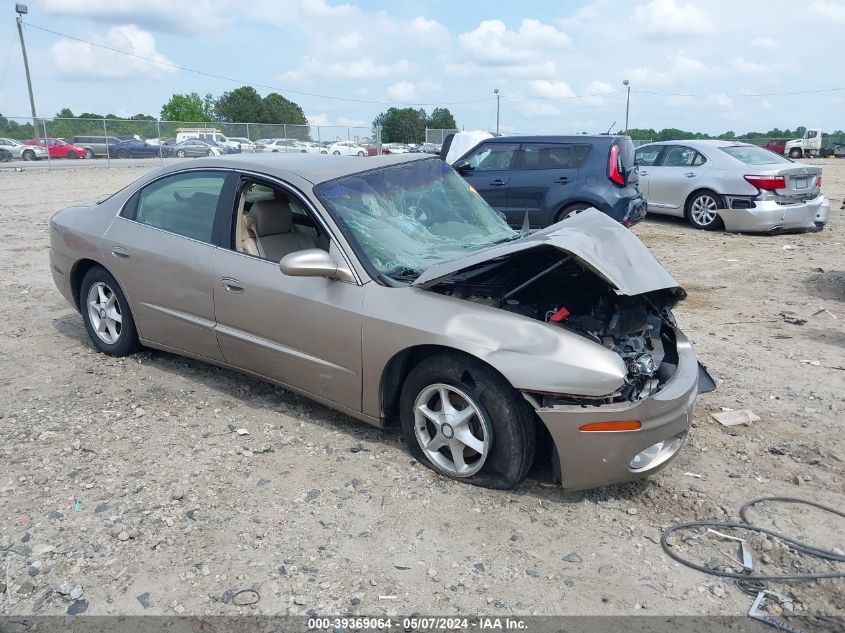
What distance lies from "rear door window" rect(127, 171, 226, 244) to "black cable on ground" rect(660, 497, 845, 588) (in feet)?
10.4

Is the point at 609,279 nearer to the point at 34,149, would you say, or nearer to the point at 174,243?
the point at 174,243

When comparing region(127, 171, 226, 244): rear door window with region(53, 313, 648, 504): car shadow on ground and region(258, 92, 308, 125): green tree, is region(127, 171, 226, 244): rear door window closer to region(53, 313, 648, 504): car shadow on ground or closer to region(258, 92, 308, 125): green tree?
region(53, 313, 648, 504): car shadow on ground

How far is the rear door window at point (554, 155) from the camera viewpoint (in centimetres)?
971

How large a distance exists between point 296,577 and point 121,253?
9.71 feet

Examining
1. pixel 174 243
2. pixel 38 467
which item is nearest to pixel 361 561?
pixel 38 467

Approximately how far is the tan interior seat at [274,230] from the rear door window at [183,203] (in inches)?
11.3

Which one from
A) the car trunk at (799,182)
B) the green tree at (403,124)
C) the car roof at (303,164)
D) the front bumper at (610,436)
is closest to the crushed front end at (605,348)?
the front bumper at (610,436)

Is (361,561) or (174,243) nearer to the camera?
(361,561)

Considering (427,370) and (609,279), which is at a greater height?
(609,279)

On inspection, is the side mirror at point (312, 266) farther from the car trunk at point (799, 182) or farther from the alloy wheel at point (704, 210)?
the alloy wheel at point (704, 210)

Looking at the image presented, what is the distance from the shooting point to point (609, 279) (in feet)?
10.6

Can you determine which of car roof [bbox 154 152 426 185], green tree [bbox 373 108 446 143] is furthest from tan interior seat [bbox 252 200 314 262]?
green tree [bbox 373 108 446 143]

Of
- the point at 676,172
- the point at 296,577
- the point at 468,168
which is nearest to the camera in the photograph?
the point at 296,577

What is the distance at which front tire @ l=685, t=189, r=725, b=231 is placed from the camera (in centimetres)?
1146
